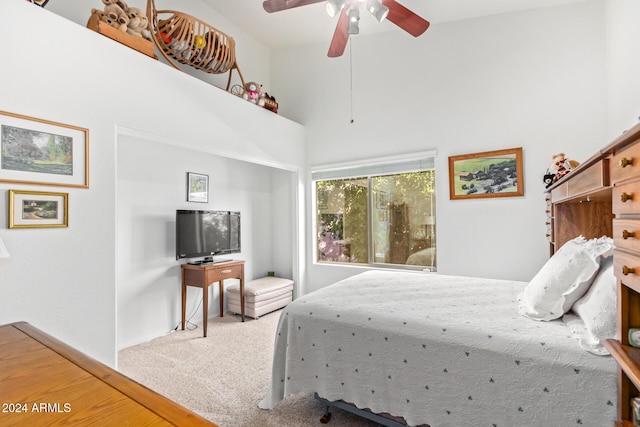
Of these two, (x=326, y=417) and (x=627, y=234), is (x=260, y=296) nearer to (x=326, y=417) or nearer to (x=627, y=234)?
(x=326, y=417)

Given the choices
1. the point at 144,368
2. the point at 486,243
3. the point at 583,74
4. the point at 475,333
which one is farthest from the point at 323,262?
the point at 583,74

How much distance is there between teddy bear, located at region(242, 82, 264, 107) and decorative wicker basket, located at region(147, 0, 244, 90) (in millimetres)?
418

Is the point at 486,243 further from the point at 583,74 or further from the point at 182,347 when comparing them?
the point at 182,347

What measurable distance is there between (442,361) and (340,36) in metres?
2.31

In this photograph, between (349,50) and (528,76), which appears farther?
(349,50)

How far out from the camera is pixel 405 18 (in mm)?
2260

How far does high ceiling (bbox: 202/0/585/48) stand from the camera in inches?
129

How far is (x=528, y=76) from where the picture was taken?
3.24 metres

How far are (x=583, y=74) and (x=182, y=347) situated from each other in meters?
4.63

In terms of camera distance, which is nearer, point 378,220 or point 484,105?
point 484,105

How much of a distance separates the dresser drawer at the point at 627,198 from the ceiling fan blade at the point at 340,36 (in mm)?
1962

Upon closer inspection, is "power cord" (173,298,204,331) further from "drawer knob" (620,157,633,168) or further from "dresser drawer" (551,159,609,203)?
"drawer knob" (620,157,633,168)

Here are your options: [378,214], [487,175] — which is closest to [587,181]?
[487,175]

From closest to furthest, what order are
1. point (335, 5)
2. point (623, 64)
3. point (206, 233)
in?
point (335, 5) → point (623, 64) → point (206, 233)
